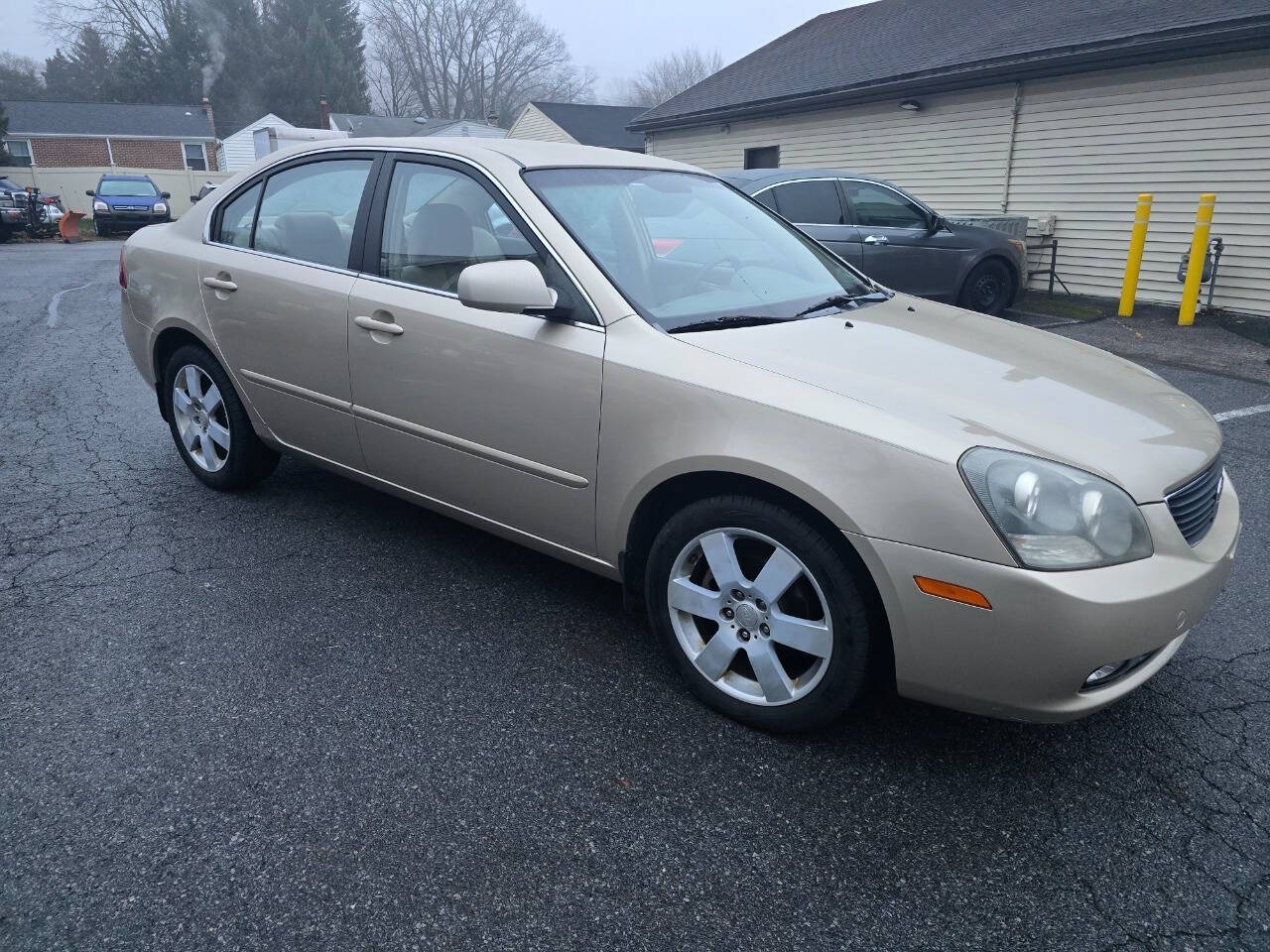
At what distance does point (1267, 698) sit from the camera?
2891 millimetres

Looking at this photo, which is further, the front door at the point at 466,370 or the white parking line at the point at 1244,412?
the white parking line at the point at 1244,412

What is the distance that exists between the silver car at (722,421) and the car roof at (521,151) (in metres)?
0.02

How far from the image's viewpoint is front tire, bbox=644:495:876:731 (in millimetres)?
2457

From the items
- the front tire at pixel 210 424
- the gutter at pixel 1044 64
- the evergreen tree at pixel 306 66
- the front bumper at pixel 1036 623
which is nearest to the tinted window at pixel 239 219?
the front tire at pixel 210 424

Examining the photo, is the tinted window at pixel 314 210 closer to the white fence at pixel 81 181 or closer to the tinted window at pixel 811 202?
the tinted window at pixel 811 202

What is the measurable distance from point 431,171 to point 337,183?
55cm

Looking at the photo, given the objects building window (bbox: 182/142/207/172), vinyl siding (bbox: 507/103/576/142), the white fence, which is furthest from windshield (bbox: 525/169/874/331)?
building window (bbox: 182/142/207/172)

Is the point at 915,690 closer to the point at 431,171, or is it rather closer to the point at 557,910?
the point at 557,910

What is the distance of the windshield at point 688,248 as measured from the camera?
3.06 m

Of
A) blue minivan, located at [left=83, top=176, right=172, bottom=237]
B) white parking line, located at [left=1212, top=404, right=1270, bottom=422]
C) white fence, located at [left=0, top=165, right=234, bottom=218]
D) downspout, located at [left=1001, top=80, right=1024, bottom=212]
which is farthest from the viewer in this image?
white fence, located at [left=0, top=165, right=234, bottom=218]

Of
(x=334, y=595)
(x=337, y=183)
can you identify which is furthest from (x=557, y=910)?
(x=337, y=183)

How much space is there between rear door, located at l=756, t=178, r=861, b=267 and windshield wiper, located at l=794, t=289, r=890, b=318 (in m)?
5.89

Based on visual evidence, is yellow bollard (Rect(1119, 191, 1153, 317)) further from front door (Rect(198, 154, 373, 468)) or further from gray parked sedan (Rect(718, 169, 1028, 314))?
front door (Rect(198, 154, 373, 468))

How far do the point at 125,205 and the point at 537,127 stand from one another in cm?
1373
